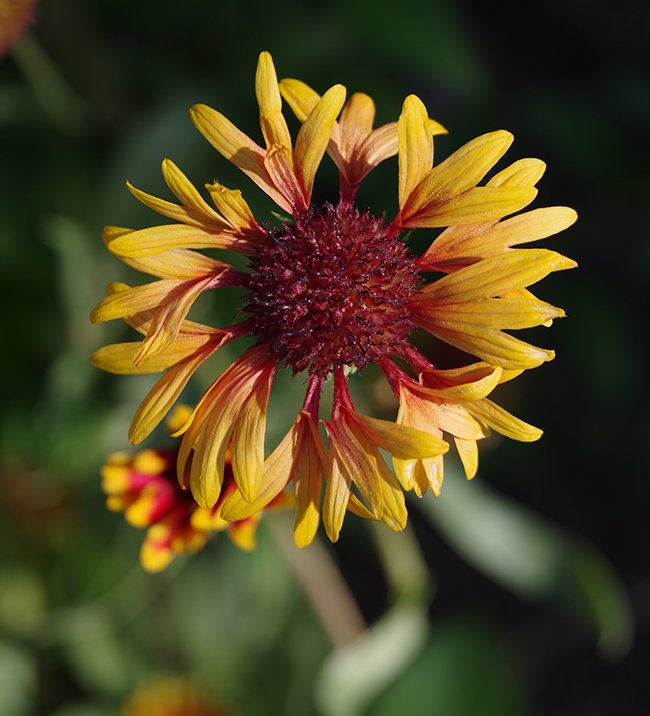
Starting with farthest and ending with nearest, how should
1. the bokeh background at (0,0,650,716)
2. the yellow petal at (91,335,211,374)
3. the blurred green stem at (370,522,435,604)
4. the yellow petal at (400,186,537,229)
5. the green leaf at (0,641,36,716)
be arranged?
the green leaf at (0,641,36,716), the bokeh background at (0,0,650,716), the blurred green stem at (370,522,435,604), the yellow petal at (91,335,211,374), the yellow petal at (400,186,537,229)

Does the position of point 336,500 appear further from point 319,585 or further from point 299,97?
point 319,585

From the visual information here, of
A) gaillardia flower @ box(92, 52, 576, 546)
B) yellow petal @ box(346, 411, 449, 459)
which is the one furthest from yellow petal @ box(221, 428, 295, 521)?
yellow petal @ box(346, 411, 449, 459)

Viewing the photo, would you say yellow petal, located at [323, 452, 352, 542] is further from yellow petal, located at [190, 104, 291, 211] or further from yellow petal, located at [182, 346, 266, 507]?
yellow petal, located at [190, 104, 291, 211]

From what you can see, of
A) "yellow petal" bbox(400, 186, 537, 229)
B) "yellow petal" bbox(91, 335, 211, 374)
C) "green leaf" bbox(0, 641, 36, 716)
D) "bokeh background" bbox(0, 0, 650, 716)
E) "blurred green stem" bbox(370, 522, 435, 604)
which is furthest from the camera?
"green leaf" bbox(0, 641, 36, 716)

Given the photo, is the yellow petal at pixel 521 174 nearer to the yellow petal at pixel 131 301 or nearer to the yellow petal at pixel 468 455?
the yellow petal at pixel 468 455

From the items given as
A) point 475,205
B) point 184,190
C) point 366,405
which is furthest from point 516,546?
point 184,190

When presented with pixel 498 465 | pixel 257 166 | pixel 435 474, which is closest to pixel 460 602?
pixel 498 465

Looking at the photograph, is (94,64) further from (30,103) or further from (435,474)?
(435,474)
